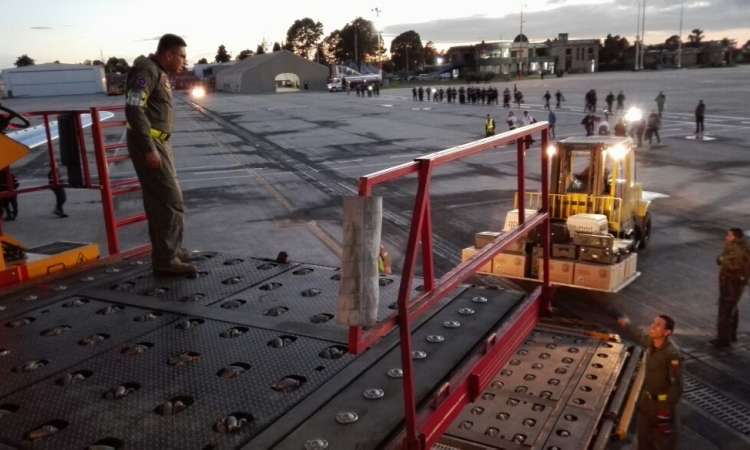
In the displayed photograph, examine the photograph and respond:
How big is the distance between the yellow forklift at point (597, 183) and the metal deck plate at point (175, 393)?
26.1ft

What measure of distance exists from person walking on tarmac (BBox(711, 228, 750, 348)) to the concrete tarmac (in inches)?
7.8

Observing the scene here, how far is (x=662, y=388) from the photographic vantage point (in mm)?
4602

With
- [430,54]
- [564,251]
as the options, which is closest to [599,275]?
[564,251]

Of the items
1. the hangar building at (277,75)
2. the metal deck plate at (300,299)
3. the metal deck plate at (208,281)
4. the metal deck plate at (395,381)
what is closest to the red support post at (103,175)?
the metal deck plate at (208,281)

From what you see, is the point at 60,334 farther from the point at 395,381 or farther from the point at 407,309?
the point at 407,309

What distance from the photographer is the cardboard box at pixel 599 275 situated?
→ 881 cm

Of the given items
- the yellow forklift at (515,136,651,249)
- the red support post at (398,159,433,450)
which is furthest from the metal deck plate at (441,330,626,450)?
the yellow forklift at (515,136,651,249)

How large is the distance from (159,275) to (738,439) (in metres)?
5.22

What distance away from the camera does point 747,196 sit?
1523 cm

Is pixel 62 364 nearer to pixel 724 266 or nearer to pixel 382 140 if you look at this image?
pixel 724 266

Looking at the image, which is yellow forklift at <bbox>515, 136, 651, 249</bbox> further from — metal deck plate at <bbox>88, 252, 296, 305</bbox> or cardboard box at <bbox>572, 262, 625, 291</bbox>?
metal deck plate at <bbox>88, 252, 296, 305</bbox>

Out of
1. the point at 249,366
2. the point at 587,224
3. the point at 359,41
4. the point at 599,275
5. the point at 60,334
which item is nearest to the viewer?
the point at 249,366

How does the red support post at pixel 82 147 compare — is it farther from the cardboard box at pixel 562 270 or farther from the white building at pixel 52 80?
the white building at pixel 52 80

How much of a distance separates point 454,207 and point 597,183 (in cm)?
448
